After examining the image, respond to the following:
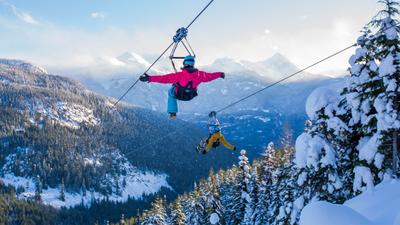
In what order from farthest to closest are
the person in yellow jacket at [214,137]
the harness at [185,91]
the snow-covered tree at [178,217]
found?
the snow-covered tree at [178,217] < the person in yellow jacket at [214,137] < the harness at [185,91]

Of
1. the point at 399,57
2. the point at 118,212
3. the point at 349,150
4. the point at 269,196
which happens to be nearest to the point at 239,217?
the point at 269,196

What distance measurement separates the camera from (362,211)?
8992 mm

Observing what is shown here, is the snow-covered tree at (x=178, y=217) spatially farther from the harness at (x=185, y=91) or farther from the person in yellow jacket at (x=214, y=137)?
the harness at (x=185, y=91)

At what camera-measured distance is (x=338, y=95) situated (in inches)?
590

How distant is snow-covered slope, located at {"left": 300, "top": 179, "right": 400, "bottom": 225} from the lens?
748 cm

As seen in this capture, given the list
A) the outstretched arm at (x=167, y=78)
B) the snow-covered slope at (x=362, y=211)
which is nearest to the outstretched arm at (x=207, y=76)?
the outstretched arm at (x=167, y=78)

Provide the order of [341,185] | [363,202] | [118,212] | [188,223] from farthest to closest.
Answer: [118,212], [188,223], [341,185], [363,202]

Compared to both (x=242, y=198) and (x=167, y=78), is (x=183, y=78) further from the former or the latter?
(x=242, y=198)

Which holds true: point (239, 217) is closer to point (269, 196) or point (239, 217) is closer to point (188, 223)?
point (269, 196)

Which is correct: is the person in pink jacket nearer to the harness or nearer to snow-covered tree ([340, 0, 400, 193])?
the harness

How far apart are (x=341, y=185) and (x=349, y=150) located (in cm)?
127

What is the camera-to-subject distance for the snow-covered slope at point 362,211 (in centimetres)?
748

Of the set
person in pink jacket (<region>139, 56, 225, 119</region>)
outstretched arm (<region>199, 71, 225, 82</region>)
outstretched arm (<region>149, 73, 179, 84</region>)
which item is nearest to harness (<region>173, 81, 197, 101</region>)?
person in pink jacket (<region>139, 56, 225, 119</region>)

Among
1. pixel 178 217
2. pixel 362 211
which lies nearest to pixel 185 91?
pixel 362 211
